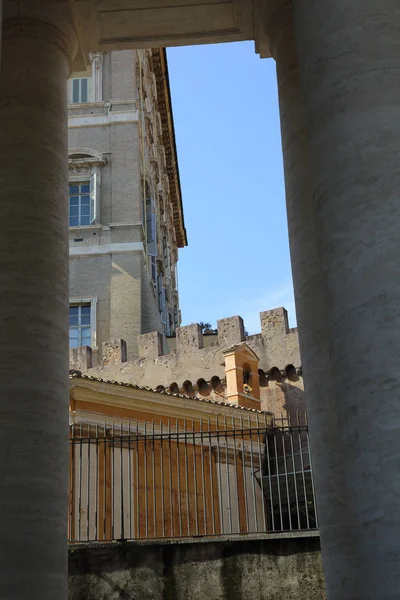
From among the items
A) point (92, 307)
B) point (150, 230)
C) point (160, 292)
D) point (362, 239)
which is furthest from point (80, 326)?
point (362, 239)

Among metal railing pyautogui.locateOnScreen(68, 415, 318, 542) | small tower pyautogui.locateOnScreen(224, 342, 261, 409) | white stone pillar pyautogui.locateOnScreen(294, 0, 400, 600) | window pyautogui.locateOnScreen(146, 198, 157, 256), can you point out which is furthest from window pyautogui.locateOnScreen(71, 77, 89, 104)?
white stone pillar pyautogui.locateOnScreen(294, 0, 400, 600)

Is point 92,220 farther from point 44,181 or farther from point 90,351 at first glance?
point 44,181

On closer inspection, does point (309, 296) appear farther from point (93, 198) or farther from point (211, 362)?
point (93, 198)

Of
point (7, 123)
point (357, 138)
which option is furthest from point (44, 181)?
point (357, 138)

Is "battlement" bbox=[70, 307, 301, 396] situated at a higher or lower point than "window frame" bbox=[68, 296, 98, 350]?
lower

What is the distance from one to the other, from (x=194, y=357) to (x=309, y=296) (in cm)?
2625

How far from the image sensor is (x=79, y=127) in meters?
39.6

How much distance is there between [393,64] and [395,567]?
2.90 meters

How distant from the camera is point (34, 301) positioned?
7.00m

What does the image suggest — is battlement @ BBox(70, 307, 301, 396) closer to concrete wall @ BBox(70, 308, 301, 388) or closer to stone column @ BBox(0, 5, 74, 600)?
concrete wall @ BBox(70, 308, 301, 388)

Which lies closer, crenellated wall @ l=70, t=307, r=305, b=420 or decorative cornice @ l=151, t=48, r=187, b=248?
crenellated wall @ l=70, t=307, r=305, b=420

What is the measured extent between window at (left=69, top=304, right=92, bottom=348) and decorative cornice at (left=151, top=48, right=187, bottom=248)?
1643cm

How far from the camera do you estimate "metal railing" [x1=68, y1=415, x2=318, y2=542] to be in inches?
457

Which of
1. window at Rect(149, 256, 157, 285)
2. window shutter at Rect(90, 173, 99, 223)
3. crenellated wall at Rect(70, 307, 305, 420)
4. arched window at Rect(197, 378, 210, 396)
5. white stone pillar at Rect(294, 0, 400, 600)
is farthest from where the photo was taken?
window at Rect(149, 256, 157, 285)
